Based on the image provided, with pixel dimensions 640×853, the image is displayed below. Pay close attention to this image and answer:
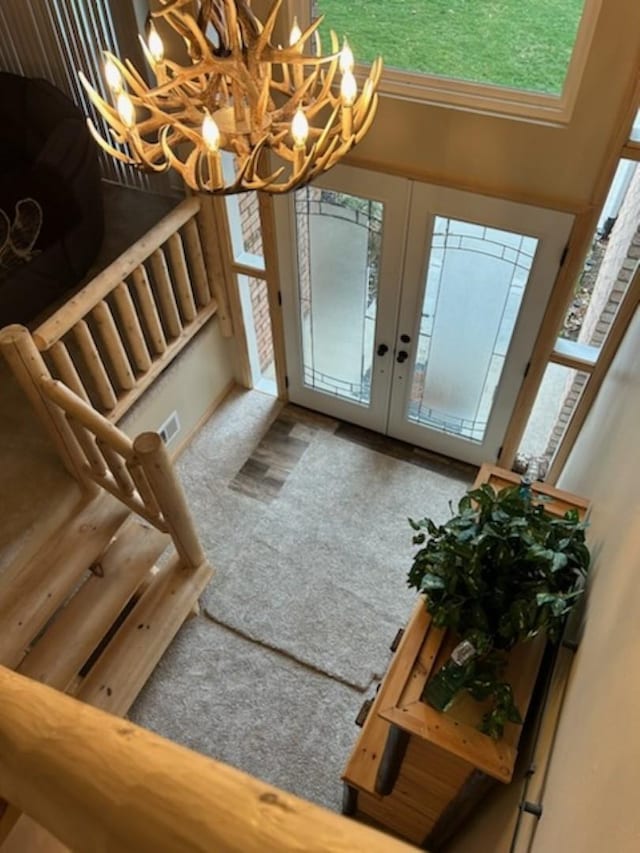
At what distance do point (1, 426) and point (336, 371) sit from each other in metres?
1.97

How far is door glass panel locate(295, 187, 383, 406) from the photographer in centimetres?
312

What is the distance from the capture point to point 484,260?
2.96 meters

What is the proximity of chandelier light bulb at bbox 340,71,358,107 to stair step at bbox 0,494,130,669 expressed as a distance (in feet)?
7.01

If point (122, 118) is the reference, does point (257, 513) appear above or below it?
below

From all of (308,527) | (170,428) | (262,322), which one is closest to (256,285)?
(262,322)

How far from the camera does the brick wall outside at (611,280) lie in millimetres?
2648

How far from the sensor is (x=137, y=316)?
11.3 ft

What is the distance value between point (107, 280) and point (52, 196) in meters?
0.96

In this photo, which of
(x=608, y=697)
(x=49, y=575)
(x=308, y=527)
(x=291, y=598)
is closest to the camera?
(x=608, y=697)

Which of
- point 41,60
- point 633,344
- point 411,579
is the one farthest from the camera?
point 41,60

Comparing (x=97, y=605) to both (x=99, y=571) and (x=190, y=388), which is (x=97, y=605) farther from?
(x=190, y=388)

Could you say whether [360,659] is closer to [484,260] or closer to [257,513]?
[257,513]

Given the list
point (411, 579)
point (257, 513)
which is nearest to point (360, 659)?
point (257, 513)

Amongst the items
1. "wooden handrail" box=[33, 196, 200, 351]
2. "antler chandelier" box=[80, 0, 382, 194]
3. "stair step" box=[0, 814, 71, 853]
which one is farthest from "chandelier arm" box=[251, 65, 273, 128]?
"stair step" box=[0, 814, 71, 853]
